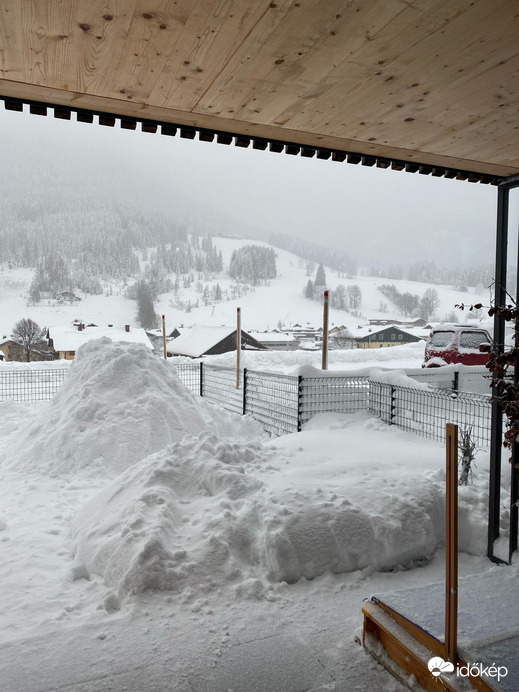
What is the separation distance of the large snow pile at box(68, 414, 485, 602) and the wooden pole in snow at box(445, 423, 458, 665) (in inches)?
41.4

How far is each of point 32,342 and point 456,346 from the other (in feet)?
86.8

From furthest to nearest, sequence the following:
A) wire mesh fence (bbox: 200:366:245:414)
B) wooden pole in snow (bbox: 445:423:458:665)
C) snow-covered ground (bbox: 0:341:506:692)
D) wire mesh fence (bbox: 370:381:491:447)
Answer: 1. wire mesh fence (bbox: 200:366:245:414)
2. wire mesh fence (bbox: 370:381:491:447)
3. snow-covered ground (bbox: 0:341:506:692)
4. wooden pole in snow (bbox: 445:423:458:665)

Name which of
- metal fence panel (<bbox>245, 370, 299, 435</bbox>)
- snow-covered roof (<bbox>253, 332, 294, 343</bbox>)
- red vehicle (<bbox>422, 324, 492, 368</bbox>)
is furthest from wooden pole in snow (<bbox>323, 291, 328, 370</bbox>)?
snow-covered roof (<bbox>253, 332, 294, 343</bbox>)

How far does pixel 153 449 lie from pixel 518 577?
14.3ft

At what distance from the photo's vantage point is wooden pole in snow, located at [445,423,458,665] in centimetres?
161

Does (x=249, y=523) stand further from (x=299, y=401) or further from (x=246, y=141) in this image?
(x=299, y=401)

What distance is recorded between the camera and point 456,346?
10594mm

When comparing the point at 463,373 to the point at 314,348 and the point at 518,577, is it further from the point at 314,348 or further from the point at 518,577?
the point at 314,348

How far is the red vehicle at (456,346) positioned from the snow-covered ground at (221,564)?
610 centimetres

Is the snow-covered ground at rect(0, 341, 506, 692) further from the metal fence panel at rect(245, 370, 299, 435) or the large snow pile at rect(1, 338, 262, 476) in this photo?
the metal fence panel at rect(245, 370, 299, 435)

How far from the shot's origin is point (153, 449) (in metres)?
5.93

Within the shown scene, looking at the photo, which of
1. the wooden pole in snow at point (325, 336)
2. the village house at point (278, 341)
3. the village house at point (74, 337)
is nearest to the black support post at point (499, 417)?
the wooden pole in snow at point (325, 336)

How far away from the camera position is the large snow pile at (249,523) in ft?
8.86

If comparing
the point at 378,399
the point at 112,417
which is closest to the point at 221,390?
the point at 112,417
